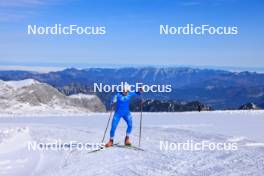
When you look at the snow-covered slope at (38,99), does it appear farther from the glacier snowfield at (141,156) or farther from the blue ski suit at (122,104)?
the blue ski suit at (122,104)

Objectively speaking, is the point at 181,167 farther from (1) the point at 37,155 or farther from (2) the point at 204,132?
(2) the point at 204,132

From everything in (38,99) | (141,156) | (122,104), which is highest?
(38,99)

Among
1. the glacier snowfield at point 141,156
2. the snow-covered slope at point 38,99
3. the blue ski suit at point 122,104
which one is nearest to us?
the glacier snowfield at point 141,156

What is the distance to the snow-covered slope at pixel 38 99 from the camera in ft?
552

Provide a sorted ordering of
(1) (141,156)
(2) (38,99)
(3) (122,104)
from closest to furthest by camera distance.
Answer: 1. (1) (141,156)
2. (3) (122,104)
3. (2) (38,99)

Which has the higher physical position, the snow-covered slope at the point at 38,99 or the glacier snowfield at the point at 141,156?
the snow-covered slope at the point at 38,99

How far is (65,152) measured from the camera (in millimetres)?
17953

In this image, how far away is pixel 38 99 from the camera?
182 metres

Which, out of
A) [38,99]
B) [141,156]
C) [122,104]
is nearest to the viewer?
[141,156]

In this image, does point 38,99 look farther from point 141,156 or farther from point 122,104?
point 141,156

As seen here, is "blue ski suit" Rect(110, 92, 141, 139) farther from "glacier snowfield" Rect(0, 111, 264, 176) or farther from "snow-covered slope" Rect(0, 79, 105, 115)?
"snow-covered slope" Rect(0, 79, 105, 115)

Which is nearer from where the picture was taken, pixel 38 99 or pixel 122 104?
pixel 122 104

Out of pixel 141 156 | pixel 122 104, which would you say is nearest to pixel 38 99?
pixel 122 104

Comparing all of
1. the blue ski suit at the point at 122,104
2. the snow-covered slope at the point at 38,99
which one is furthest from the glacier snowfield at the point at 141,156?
the snow-covered slope at the point at 38,99
